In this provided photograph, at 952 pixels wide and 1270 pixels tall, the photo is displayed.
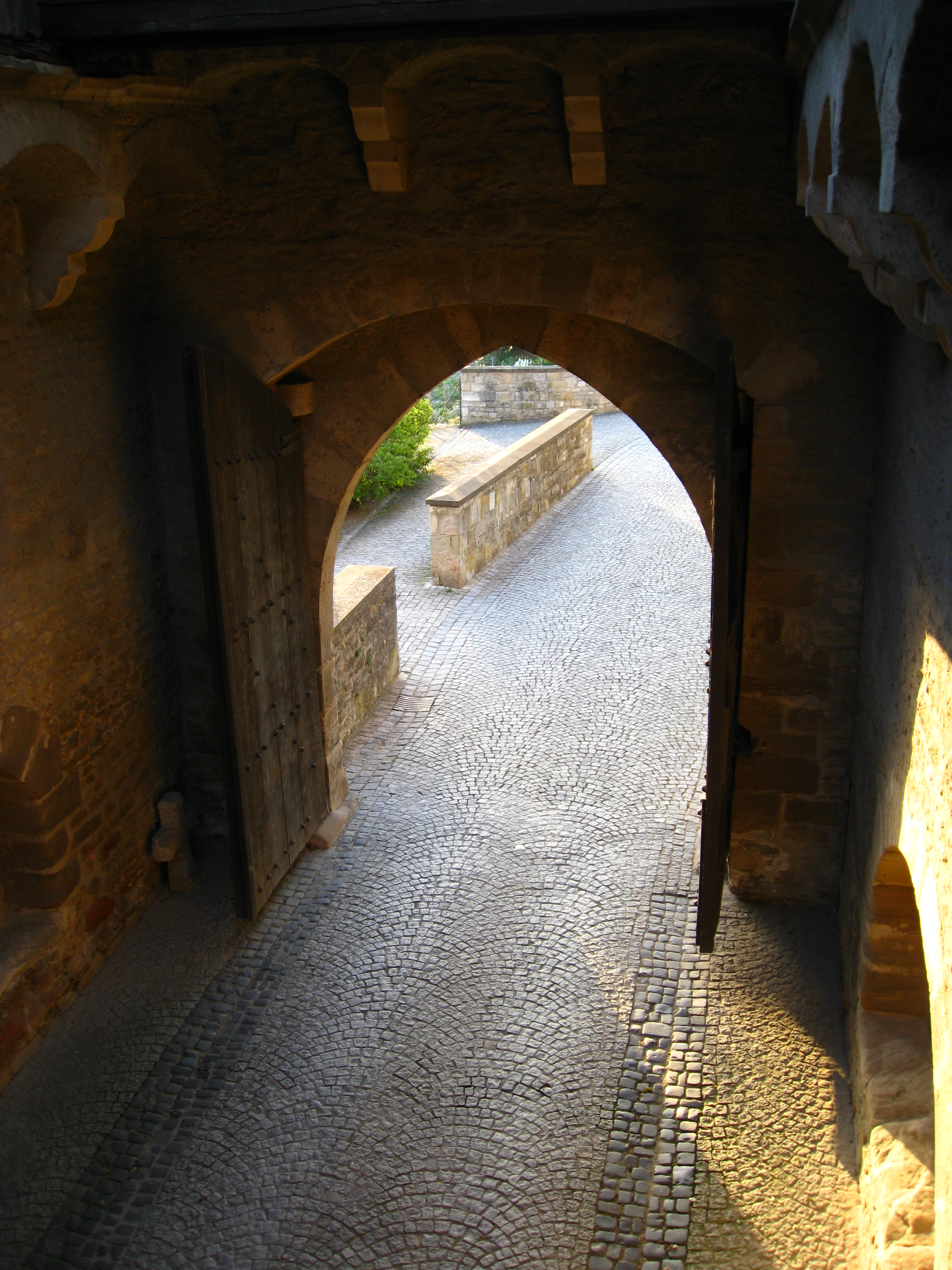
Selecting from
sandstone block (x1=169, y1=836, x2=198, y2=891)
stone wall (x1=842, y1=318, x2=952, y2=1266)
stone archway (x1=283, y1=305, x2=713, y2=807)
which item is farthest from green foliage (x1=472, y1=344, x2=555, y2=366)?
stone wall (x1=842, y1=318, x2=952, y2=1266)

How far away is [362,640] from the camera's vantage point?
28.2 feet

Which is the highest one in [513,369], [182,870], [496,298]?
[496,298]

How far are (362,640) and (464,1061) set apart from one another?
4006mm

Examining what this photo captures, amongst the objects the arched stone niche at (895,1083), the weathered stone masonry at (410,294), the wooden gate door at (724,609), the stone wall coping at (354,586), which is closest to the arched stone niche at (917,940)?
the arched stone niche at (895,1083)

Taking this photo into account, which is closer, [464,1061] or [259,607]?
[464,1061]

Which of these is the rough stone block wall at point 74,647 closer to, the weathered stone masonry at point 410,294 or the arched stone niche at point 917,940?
the weathered stone masonry at point 410,294

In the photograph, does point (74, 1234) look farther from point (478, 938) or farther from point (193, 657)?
point (193, 657)

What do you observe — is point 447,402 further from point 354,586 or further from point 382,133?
point 382,133

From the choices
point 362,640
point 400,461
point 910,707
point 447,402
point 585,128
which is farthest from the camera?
point 447,402

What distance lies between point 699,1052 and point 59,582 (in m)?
3.64

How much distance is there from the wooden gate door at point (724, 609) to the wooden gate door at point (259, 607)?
2.25 m

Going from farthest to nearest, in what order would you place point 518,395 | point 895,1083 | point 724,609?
point 518,395 < point 724,609 < point 895,1083

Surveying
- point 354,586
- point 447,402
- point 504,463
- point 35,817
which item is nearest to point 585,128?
point 35,817

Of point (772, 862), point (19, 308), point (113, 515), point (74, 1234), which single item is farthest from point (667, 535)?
point (74, 1234)
